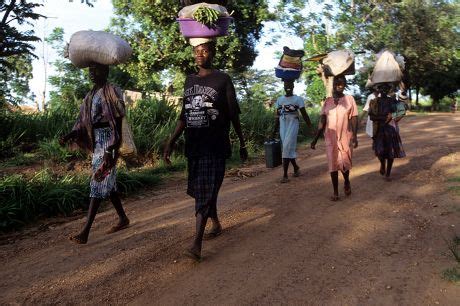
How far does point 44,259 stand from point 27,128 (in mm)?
5702

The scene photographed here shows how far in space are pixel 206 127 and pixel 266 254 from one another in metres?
1.23

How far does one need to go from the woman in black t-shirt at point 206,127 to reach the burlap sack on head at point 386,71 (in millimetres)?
3928

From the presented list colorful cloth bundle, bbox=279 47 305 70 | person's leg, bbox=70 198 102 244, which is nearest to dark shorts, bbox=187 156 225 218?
person's leg, bbox=70 198 102 244

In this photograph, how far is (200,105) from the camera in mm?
3748

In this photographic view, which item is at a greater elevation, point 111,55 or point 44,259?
point 111,55

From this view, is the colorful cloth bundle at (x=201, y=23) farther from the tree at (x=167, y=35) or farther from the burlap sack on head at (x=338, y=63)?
the tree at (x=167, y=35)

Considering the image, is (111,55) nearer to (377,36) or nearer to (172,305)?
(172,305)

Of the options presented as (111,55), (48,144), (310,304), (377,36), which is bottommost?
(310,304)

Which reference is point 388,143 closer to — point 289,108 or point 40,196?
point 289,108

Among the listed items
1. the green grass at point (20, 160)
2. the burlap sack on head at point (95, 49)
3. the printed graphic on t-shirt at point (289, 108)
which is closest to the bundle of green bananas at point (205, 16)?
the burlap sack on head at point (95, 49)

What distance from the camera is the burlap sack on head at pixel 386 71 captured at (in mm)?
6927

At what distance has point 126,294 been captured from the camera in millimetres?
3262

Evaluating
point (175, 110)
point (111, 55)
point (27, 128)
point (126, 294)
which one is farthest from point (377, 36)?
point (126, 294)

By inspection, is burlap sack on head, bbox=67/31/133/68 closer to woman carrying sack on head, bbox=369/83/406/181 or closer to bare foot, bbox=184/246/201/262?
bare foot, bbox=184/246/201/262
